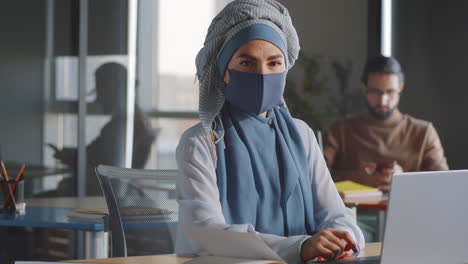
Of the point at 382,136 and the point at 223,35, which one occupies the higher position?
Result: the point at 223,35

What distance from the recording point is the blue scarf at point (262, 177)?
6.63 feet

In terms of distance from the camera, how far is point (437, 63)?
6.18m

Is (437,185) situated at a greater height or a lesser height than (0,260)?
greater

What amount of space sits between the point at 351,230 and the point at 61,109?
3555 millimetres

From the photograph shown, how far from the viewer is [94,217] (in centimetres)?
297

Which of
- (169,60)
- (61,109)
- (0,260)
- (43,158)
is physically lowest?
(0,260)

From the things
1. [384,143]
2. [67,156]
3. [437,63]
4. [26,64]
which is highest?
[437,63]

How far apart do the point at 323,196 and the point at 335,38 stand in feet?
14.8

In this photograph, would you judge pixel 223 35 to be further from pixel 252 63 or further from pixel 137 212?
pixel 137 212

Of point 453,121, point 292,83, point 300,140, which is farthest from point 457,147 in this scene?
point 300,140

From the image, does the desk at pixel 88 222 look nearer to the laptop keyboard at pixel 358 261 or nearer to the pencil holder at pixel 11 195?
the pencil holder at pixel 11 195

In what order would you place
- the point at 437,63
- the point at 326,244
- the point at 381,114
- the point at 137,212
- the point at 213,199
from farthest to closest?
1. the point at 437,63
2. the point at 381,114
3. the point at 137,212
4. the point at 213,199
5. the point at 326,244

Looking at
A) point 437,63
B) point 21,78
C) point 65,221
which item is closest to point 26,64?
point 21,78

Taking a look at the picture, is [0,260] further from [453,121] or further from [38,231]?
[453,121]
